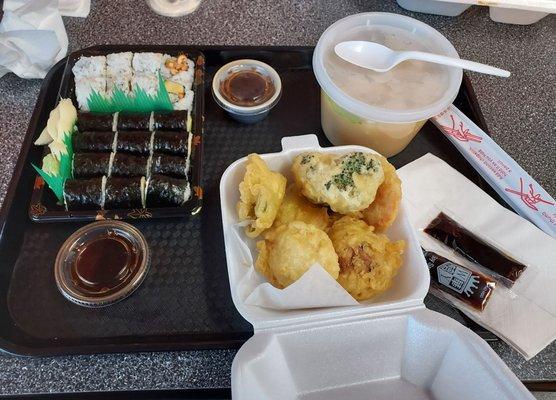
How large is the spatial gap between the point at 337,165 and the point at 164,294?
0.61 metres

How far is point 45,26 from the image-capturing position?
1634 mm

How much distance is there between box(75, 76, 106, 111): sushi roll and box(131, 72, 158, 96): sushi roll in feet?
0.35

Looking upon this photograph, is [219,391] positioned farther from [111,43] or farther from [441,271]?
[111,43]

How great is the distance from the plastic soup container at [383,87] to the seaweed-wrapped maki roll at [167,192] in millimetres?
530

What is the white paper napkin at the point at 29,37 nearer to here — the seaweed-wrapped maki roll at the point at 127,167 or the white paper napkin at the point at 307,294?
the seaweed-wrapped maki roll at the point at 127,167

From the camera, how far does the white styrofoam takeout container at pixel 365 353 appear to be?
0.99 m

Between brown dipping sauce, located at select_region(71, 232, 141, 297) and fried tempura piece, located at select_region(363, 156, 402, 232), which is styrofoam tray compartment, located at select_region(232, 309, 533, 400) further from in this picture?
brown dipping sauce, located at select_region(71, 232, 141, 297)

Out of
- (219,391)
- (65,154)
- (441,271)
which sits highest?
(65,154)

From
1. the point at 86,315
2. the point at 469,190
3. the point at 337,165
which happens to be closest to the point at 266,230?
the point at 337,165

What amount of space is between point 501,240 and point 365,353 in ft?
1.90

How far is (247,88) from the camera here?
64.6 inches

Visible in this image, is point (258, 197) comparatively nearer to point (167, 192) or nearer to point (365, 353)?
point (167, 192)

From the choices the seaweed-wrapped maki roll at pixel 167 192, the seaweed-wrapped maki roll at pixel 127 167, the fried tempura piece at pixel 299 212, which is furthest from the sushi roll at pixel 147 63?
the fried tempura piece at pixel 299 212

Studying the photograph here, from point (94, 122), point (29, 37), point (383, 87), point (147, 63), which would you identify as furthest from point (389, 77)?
point (29, 37)
